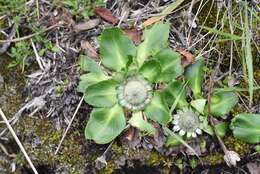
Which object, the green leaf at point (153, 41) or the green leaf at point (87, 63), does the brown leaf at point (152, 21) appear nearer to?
the green leaf at point (153, 41)

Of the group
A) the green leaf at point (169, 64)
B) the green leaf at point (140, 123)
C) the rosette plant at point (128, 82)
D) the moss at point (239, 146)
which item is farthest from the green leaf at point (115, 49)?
the moss at point (239, 146)

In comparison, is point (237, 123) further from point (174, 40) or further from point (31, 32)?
point (31, 32)

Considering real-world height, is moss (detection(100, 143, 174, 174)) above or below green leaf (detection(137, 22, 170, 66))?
below

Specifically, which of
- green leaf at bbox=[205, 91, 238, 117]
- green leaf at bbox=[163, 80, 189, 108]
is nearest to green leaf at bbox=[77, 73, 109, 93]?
green leaf at bbox=[163, 80, 189, 108]

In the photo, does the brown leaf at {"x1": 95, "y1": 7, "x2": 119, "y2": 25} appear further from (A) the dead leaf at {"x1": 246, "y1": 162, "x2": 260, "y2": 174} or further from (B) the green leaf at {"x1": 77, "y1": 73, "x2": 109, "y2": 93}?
(A) the dead leaf at {"x1": 246, "y1": 162, "x2": 260, "y2": 174}

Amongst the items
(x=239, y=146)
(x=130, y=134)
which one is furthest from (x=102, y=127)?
(x=239, y=146)

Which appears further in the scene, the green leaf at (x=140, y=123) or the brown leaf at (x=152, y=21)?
the brown leaf at (x=152, y=21)

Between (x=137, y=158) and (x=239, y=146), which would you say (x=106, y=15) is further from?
(x=239, y=146)
